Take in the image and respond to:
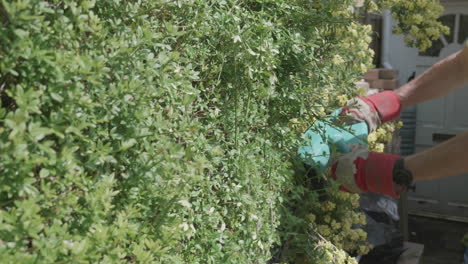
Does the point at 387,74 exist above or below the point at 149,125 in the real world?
below

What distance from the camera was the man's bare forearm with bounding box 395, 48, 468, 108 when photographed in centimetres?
255

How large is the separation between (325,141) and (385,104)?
906 mm

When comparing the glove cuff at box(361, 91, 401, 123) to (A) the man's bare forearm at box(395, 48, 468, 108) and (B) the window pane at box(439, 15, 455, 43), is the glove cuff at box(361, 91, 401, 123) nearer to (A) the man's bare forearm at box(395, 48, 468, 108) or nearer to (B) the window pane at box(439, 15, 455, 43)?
(A) the man's bare forearm at box(395, 48, 468, 108)

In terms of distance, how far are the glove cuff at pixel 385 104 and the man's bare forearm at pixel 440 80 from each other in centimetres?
8

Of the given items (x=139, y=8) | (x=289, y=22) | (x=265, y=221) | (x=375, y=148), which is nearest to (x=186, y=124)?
(x=139, y=8)

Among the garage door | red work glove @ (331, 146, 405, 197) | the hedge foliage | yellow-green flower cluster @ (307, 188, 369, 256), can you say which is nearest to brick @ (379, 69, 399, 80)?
the garage door

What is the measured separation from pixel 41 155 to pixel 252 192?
0.82 m

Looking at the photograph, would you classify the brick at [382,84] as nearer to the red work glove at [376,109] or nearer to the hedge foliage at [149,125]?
the red work glove at [376,109]

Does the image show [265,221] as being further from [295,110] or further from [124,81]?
[124,81]

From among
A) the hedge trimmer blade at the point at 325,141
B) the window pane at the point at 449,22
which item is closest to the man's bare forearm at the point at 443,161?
the hedge trimmer blade at the point at 325,141

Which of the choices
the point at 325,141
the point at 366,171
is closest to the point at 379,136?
the point at 366,171

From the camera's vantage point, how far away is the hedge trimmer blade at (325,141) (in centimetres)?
192

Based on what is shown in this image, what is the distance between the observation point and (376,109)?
2672 millimetres

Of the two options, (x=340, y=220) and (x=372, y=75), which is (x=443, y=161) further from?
(x=372, y=75)
